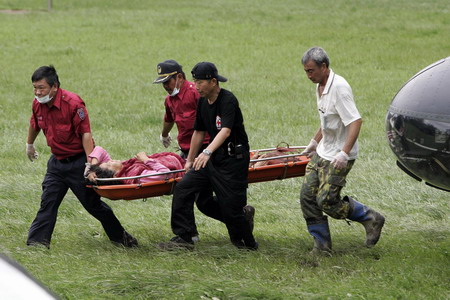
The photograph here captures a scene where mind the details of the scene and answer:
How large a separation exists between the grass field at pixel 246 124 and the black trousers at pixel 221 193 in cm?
23

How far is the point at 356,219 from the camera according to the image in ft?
25.0

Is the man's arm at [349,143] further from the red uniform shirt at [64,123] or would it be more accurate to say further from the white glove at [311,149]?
the red uniform shirt at [64,123]

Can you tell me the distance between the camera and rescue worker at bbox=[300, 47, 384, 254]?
23.4ft

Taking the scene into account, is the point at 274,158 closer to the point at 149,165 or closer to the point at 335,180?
the point at 335,180

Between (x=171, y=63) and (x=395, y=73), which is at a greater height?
(x=171, y=63)

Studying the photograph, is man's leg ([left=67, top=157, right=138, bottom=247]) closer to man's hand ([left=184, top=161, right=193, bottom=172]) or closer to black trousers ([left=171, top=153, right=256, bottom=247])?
black trousers ([left=171, top=153, right=256, bottom=247])

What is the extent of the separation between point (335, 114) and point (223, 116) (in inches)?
35.6

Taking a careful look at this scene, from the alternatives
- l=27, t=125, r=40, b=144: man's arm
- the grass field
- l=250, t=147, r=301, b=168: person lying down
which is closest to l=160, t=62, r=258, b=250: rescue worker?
the grass field

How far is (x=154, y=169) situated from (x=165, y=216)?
1688 mm

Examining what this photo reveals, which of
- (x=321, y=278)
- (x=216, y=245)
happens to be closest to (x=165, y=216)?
(x=216, y=245)

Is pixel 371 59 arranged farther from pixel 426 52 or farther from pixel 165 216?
pixel 165 216

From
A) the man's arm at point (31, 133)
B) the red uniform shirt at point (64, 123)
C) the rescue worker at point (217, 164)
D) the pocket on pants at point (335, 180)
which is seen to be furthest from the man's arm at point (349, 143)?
the man's arm at point (31, 133)

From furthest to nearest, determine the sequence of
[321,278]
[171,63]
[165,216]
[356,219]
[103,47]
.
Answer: [103,47], [165,216], [171,63], [356,219], [321,278]

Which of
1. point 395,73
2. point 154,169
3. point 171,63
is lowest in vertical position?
point 395,73
